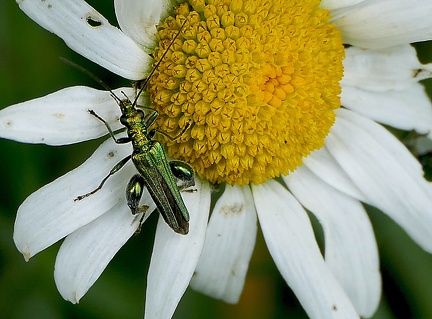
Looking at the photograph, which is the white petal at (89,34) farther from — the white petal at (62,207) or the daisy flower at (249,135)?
the white petal at (62,207)

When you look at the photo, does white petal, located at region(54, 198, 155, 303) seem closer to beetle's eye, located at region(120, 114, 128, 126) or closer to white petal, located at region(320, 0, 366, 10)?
beetle's eye, located at region(120, 114, 128, 126)

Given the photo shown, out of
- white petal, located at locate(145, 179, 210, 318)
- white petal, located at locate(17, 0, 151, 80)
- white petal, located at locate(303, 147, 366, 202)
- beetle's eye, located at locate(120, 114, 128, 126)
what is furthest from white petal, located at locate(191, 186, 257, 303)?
white petal, located at locate(17, 0, 151, 80)

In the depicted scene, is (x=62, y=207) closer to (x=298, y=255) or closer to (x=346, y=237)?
(x=298, y=255)

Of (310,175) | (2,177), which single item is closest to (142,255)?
(2,177)

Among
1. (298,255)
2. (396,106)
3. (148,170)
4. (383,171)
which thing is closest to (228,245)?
(298,255)

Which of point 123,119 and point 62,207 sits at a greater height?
point 123,119

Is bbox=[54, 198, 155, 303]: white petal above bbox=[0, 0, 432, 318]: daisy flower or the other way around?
the other way around

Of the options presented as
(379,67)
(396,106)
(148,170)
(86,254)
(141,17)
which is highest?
(379,67)

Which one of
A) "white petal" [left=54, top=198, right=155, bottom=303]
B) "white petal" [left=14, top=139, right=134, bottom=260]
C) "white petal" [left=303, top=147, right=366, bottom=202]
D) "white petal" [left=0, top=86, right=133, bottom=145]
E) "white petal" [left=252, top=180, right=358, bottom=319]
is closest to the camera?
"white petal" [left=0, top=86, right=133, bottom=145]
